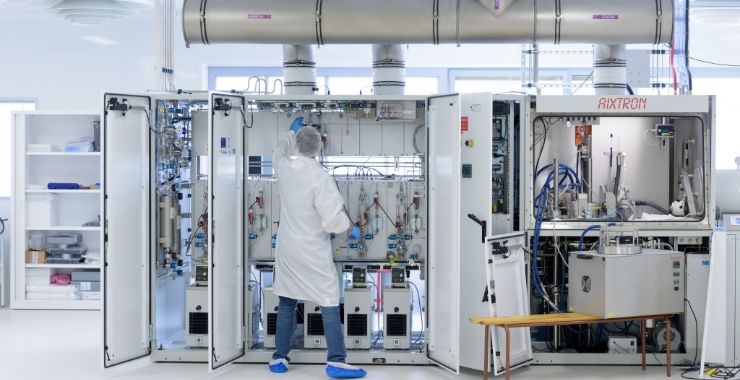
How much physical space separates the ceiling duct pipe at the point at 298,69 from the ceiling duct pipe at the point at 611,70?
7.12 feet

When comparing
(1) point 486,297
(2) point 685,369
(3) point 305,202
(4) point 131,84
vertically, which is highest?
(4) point 131,84

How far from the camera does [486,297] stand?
19.2 ft

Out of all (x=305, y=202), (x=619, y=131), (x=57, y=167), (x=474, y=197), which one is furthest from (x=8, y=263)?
(x=619, y=131)

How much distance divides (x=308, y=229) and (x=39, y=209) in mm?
4009

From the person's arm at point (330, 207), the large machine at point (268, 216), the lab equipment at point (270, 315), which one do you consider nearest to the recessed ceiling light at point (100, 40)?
the large machine at point (268, 216)

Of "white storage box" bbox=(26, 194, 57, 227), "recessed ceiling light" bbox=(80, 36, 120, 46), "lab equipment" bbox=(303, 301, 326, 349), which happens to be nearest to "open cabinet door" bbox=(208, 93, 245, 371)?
"lab equipment" bbox=(303, 301, 326, 349)

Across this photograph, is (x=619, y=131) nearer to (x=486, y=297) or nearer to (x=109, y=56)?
(x=486, y=297)

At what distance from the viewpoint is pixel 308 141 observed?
592 centimetres

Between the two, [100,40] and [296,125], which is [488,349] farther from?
[100,40]

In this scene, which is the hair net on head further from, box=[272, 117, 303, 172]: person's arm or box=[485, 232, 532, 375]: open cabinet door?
box=[485, 232, 532, 375]: open cabinet door

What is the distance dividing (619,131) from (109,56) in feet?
19.0

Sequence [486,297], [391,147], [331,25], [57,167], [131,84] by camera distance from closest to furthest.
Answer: [486,297] < [331,25] < [391,147] < [57,167] < [131,84]

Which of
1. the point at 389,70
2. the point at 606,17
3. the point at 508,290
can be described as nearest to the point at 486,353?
the point at 508,290

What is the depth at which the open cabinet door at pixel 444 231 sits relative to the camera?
227 inches
